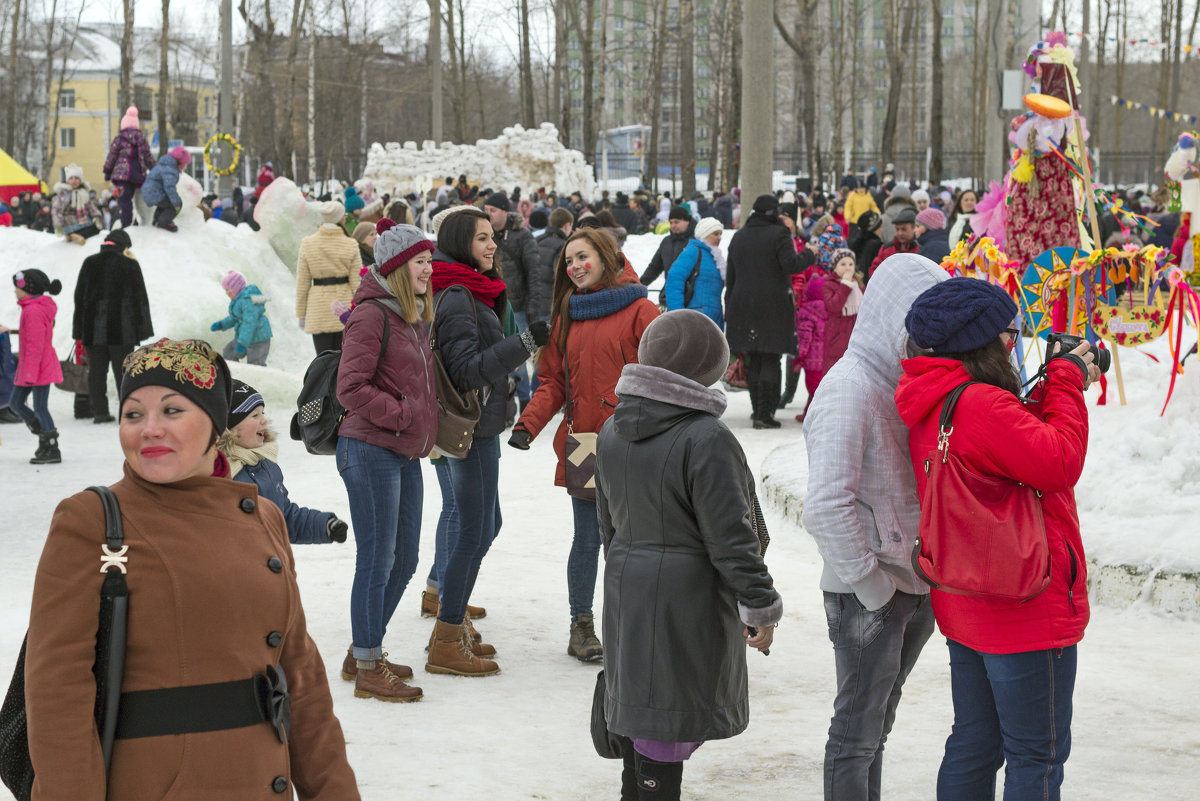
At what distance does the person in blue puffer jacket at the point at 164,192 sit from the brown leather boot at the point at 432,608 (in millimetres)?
11227

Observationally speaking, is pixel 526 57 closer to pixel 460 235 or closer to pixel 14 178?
pixel 14 178

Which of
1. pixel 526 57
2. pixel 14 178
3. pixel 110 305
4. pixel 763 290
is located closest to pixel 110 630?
pixel 763 290

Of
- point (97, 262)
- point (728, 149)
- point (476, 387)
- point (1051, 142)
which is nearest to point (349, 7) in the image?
point (728, 149)

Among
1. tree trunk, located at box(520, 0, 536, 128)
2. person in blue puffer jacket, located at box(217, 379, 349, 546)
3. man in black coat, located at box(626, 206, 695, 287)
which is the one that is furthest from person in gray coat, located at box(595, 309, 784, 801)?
tree trunk, located at box(520, 0, 536, 128)

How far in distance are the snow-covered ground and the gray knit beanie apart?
1645 mm

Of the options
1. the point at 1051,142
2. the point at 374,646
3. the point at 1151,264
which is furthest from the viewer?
the point at 1051,142

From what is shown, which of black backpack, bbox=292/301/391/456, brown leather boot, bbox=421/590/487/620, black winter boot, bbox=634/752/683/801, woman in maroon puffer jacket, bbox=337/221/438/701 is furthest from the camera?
brown leather boot, bbox=421/590/487/620

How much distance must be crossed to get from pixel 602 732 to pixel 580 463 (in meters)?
1.69

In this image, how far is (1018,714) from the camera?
124 inches

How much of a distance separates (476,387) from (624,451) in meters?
1.82

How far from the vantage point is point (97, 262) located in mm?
11164

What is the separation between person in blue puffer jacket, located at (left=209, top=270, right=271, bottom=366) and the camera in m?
12.8

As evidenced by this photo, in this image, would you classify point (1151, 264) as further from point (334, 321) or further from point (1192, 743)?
point (334, 321)

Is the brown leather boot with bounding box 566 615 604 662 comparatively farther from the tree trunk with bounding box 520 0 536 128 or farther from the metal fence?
the tree trunk with bounding box 520 0 536 128
